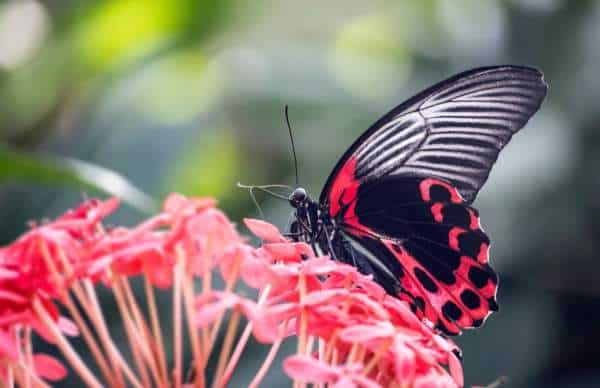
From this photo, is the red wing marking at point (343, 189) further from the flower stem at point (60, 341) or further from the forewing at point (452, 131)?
the flower stem at point (60, 341)

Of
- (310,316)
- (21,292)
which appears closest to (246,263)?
(310,316)

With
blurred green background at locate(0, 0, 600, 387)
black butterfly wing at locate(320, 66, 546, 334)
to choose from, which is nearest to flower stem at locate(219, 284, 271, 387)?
black butterfly wing at locate(320, 66, 546, 334)

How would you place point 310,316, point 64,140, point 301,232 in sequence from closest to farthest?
1. point 310,316
2. point 301,232
3. point 64,140

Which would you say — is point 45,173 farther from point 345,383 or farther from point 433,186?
point 345,383

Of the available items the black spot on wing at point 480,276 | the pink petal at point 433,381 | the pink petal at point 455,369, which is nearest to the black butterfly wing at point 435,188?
the black spot on wing at point 480,276

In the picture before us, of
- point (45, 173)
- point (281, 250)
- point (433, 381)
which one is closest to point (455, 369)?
point (433, 381)

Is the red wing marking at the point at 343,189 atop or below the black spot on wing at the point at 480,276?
atop

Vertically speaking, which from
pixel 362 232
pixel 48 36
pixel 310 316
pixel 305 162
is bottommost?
pixel 310 316

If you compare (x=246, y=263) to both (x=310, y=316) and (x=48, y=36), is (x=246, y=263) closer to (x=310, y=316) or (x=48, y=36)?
(x=310, y=316)
